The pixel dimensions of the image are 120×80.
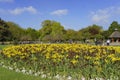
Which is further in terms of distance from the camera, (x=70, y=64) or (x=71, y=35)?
(x=71, y=35)

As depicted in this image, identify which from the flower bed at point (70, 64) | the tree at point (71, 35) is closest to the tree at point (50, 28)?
the tree at point (71, 35)

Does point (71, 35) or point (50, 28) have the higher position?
point (50, 28)

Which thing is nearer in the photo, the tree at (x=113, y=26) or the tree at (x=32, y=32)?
the tree at (x=113, y=26)

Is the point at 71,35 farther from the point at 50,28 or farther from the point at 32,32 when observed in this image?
the point at 50,28

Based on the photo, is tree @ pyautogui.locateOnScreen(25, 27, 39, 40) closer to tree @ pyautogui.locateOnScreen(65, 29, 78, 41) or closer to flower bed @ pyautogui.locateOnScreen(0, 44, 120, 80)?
tree @ pyautogui.locateOnScreen(65, 29, 78, 41)

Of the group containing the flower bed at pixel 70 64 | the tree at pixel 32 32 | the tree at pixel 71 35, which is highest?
the tree at pixel 32 32

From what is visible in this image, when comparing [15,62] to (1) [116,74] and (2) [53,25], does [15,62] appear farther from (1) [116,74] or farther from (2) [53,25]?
(2) [53,25]

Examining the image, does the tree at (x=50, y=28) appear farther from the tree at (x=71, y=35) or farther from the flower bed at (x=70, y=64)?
the flower bed at (x=70, y=64)

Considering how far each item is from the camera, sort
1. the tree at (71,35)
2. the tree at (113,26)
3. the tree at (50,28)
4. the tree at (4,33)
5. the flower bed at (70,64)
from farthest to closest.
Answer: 1. the tree at (50,28)
2. the tree at (113,26)
3. the tree at (71,35)
4. the tree at (4,33)
5. the flower bed at (70,64)

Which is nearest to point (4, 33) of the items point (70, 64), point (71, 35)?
point (71, 35)

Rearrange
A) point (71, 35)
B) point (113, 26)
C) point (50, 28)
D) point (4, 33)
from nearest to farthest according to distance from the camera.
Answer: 1. point (4, 33)
2. point (113, 26)
3. point (71, 35)
4. point (50, 28)

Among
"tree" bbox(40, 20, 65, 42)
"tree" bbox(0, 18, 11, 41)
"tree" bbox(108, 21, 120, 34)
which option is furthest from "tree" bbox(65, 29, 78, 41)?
"tree" bbox(0, 18, 11, 41)

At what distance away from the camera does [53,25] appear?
131 meters

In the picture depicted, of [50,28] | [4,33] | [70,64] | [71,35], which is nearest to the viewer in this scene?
[70,64]
